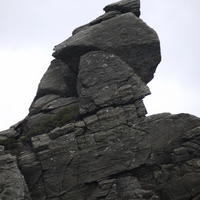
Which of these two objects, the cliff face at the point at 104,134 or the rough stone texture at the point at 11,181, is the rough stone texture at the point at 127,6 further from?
the rough stone texture at the point at 11,181

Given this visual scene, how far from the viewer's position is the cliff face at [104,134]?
34.1m

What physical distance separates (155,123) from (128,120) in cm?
547

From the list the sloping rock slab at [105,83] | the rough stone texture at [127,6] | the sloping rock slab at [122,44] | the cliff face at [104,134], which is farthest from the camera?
the rough stone texture at [127,6]

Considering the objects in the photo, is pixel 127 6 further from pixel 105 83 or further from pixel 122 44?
pixel 105 83

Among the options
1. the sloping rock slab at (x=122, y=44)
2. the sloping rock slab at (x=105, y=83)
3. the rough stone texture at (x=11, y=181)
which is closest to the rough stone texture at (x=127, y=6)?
the sloping rock slab at (x=122, y=44)

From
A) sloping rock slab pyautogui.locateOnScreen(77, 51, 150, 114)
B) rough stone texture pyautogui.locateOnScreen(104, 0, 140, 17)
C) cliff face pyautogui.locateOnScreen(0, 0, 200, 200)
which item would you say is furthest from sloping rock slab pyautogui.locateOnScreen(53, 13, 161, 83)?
rough stone texture pyautogui.locateOnScreen(104, 0, 140, 17)

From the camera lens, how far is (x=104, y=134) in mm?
35688

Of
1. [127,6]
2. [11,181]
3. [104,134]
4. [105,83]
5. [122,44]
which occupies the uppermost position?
[127,6]

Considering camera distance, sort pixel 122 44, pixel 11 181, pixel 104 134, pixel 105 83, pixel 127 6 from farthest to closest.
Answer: pixel 127 6 < pixel 122 44 < pixel 105 83 < pixel 104 134 < pixel 11 181

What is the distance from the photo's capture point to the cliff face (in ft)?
112

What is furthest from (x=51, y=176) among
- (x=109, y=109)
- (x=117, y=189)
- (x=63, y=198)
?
(x=109, y=109)

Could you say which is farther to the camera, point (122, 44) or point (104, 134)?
point (122, 44)

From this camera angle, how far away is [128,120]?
120 ft

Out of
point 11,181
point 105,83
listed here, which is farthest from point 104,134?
point 11,181
